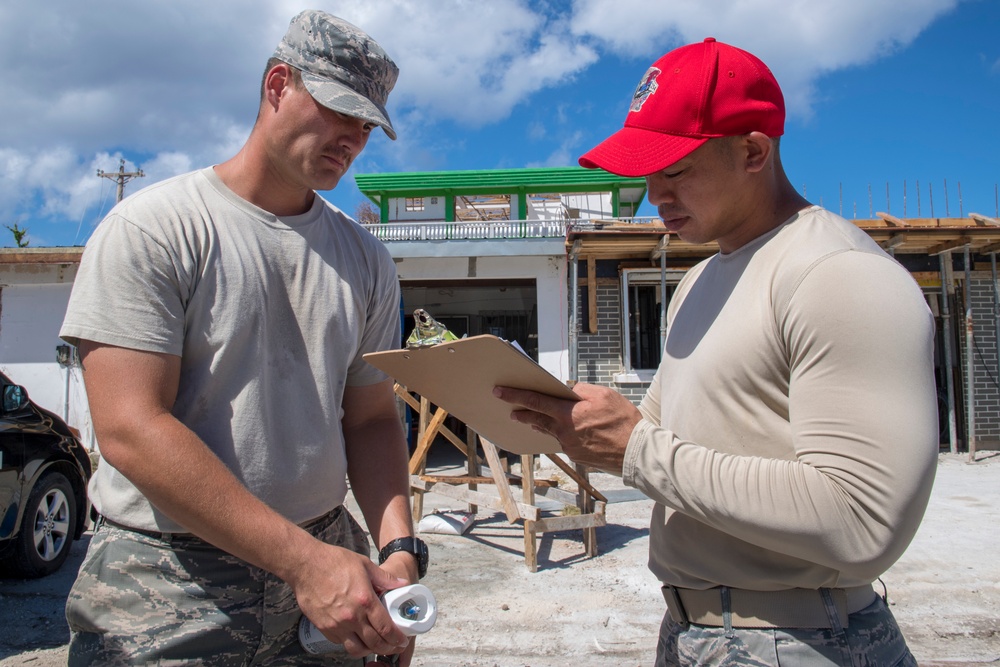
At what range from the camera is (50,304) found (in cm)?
1202

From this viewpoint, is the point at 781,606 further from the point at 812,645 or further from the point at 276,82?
the point at 276,82

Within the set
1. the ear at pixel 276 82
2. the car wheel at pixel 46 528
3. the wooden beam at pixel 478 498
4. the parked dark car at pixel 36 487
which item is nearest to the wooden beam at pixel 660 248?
the wooden beam at pixel 478 498

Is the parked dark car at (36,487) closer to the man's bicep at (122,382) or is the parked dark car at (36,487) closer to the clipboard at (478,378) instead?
the man's bicep at (122,382)

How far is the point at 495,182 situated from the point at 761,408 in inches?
875

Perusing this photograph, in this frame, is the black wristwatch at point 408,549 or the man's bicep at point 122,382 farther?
the black wristwatch at point 408,549

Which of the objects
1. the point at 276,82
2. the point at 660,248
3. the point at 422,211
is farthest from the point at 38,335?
the point at 422,211

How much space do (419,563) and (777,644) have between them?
0.84m

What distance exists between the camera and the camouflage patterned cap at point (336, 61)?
152cm

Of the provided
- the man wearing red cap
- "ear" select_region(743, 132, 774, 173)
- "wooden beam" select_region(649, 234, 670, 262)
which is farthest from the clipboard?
"wooden beam" select_region(649, 234, 670, 262)

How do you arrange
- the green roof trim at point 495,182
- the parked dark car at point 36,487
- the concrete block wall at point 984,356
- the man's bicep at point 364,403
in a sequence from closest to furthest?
the man's bicep at point 364,403 < the parked dark car at point 36,487 < the concrete block wall at point 984,356 < the green roof trim at point 495,182

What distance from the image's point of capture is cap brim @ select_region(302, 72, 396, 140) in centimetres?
150

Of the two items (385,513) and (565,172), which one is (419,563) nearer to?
(385,513)

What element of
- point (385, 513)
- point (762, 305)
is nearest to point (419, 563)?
point (385, 513)

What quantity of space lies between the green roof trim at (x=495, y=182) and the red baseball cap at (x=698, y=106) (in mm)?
21460
